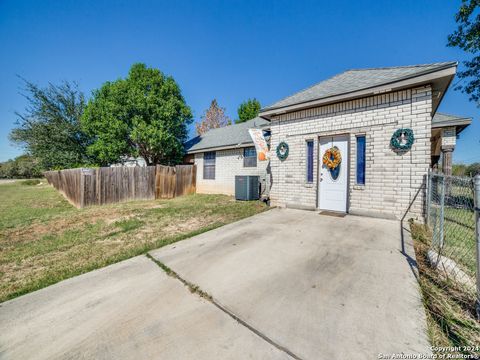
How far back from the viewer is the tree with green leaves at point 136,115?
11812mm

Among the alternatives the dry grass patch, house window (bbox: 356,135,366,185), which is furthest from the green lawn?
the dry grass patch

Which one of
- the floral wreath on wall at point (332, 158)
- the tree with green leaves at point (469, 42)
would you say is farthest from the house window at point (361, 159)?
the tree with green leaves at point (469, 42)

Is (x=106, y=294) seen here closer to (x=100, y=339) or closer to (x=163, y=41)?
(x=100, y=339)

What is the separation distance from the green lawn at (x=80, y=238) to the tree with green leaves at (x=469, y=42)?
37.2ft

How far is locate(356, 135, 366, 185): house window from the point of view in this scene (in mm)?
5551

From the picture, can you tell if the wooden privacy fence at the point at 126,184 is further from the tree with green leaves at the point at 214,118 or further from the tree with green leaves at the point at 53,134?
the tree with green leaves at the point at 214,118

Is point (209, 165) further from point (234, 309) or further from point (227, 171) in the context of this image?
point (234, 309)

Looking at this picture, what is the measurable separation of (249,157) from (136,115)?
24.6 ft

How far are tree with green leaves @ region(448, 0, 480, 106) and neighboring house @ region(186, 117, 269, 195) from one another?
351 inches

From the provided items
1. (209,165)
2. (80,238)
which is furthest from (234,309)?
(209,165)

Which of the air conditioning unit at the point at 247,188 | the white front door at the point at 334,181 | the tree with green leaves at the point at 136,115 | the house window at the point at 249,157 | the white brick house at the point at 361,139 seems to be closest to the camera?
the white brick house at the point at 361,139

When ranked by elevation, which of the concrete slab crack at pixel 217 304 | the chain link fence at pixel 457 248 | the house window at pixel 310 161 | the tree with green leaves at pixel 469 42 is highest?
the tree with green leaves at pixel 469 42

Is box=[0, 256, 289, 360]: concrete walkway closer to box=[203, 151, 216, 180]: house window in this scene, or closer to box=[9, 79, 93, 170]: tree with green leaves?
box=[203, 151, 216, 180]: house window

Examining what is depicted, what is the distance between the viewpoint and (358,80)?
6.15m
